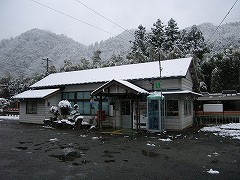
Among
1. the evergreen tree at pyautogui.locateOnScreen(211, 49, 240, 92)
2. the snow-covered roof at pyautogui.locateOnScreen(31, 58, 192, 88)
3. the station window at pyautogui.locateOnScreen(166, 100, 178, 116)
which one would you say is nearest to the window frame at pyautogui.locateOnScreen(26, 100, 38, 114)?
the snow-covered roof at pyautogui.locateOnScreen(31, 58, 192, 88)

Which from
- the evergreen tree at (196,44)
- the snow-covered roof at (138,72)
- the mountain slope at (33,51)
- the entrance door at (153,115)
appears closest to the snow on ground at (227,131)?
the entrance door at (153,115)

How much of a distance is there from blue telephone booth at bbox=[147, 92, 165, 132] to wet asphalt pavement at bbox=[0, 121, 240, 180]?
11.4ft

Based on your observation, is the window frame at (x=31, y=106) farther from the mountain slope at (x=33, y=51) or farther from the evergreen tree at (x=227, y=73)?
the mountain slope at (x=33, y=51)

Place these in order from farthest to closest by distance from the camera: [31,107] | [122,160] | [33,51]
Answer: [33,51], [31,107], [122,160]

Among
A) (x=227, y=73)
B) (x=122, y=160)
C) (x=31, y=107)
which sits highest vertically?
(x=227, y=73)

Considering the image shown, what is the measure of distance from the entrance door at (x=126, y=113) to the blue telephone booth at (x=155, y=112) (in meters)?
2.67

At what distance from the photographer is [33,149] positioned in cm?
1058

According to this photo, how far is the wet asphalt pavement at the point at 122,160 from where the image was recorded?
685 cm

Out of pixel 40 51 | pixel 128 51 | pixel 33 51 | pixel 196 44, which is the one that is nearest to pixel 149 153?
pixel 196 44

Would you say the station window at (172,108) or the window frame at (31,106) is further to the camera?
the window frame at (31,106)

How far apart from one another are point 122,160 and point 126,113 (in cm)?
1044

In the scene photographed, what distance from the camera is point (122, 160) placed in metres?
8.61

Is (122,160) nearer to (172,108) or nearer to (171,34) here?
(172,108)

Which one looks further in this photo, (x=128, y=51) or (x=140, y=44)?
(x=128, y=51)
